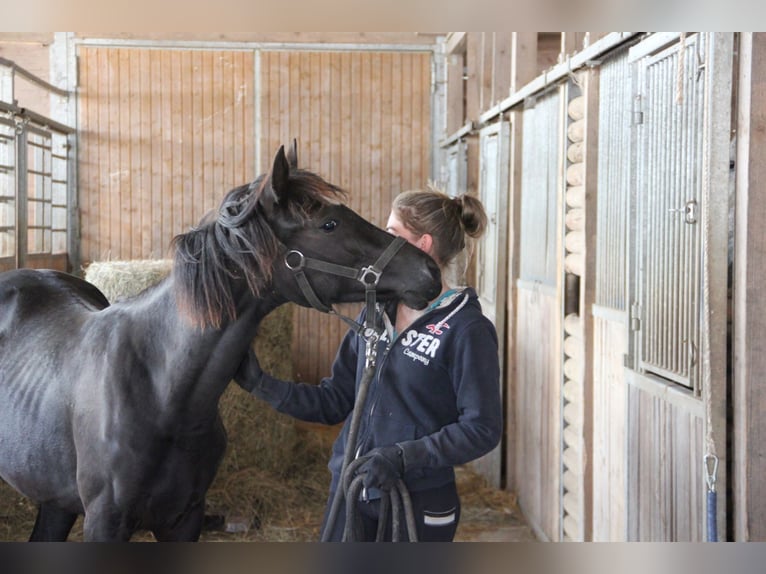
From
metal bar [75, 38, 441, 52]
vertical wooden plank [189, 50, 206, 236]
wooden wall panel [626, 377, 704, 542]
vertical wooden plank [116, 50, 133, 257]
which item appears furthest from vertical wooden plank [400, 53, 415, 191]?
wooden wall panel [626, 377, 704, 542]

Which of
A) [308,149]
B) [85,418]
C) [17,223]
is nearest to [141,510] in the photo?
[85,418]

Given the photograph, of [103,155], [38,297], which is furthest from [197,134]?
[38,297]

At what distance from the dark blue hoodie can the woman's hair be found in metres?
0.16

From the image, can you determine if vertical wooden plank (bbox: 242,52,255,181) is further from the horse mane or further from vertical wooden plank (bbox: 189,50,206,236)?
the horse mane

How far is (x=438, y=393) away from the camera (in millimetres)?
1580

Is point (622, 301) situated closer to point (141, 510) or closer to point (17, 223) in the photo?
point (141, 510)

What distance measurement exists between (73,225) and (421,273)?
5898 millimetres

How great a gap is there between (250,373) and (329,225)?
1.21ft

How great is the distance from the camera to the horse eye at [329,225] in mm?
1571

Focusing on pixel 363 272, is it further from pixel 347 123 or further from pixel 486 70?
pixel 347 123

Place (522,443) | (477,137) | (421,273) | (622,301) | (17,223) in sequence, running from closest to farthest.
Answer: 1. (421,273)
2. (622,301)
3. (522,443)
4. (17,223)
5. (477,137)

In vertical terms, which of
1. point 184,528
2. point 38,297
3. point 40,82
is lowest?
point 184,528

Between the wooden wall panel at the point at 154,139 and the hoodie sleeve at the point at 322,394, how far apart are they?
5200 mm

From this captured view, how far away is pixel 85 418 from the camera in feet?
5.53
